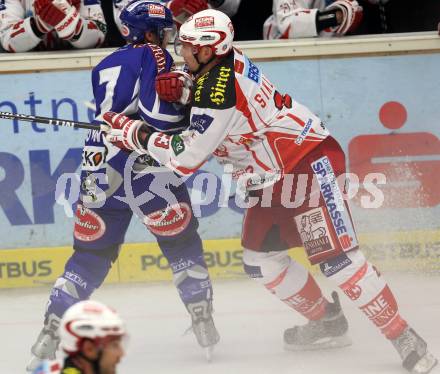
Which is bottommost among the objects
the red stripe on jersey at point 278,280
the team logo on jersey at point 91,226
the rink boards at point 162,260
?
the rink boards at point 162,260

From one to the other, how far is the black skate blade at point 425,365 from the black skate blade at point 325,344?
0.54 meters

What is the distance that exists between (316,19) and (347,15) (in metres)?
0.17

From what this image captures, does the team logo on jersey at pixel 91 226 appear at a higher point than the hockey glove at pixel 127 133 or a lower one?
lower

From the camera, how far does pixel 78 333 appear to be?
248 cm

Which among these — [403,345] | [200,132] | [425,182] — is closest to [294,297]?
[403,345]

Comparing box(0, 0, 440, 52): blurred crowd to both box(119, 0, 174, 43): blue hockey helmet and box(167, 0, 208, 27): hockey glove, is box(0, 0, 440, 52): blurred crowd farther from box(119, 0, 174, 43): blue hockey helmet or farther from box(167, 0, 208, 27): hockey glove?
box(119, 0, 174, 43): blue hockey helmet

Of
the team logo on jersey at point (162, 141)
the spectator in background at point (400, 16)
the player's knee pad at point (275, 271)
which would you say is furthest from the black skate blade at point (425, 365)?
the spectator in background at point (400, 16)

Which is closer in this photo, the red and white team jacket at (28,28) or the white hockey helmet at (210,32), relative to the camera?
the white hockey helmet at (210,32)

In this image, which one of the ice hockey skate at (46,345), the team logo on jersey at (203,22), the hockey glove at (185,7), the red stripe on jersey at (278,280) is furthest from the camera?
the hockey glove at (185,7)

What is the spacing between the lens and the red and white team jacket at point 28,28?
6.07 meters

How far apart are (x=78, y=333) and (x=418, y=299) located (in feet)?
10.4

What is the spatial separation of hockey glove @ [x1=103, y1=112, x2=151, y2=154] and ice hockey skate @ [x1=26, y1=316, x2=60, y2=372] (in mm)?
746

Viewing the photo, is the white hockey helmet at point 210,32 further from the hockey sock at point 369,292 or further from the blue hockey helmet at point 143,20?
the hockey sock at point 369,292

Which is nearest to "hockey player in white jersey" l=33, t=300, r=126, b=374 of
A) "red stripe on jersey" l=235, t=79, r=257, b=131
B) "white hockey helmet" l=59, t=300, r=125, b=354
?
"white hockey helmet" l=59, t=300, r=125, b=354
